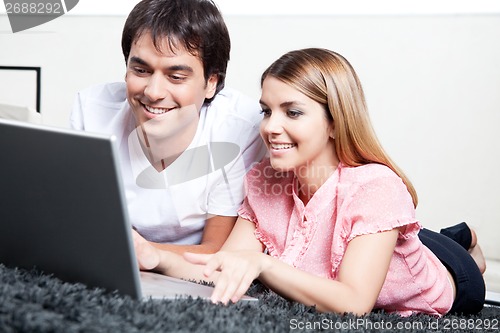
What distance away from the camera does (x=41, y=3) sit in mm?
2977

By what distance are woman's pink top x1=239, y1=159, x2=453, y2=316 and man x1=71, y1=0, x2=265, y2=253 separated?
0.43 ft

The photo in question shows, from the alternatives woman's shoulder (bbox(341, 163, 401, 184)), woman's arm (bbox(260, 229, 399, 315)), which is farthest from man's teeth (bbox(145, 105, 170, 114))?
woman's arm (bbox(260, 229, 399, 315))

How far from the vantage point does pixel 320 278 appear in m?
1.16

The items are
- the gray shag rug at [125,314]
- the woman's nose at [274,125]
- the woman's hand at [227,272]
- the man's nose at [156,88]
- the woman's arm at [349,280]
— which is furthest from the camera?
the man's nose at [156,88]

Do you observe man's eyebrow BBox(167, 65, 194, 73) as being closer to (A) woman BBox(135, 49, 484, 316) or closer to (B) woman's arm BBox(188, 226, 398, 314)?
(A) woman BBox(135, 49, 484, 316)

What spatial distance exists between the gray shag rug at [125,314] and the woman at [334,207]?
0.50 ft

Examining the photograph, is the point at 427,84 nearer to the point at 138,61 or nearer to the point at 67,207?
the point at 138,61

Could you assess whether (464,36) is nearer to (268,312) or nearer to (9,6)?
(268,312)

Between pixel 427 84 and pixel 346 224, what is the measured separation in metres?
1.34

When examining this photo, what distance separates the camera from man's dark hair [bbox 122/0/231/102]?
156 centimetres

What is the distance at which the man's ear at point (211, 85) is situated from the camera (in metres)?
1.70

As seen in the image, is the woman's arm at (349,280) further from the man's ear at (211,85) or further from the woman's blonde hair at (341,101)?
the man's ear at (211,85)

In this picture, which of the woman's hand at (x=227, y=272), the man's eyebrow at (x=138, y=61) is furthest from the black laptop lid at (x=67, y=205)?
the man's eyebrow at (x=138, y=61)

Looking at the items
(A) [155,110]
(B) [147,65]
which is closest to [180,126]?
(A) [155,110]
